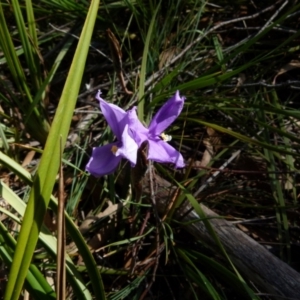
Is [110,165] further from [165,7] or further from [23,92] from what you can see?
[165,7]

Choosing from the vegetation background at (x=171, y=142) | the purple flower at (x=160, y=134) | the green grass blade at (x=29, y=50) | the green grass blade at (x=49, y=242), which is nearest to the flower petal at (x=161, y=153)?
the purple flower at (x=160, y=134)

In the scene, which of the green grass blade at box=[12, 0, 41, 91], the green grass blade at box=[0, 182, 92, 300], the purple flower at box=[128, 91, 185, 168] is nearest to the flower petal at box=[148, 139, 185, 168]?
the purple flower at box=[128, 91, 185, 168]

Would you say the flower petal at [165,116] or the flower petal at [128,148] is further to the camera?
the flower petal at [165,116]

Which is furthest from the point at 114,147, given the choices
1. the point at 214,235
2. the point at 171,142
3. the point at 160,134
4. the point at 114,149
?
the point at 171,142

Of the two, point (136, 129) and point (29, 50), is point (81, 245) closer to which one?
point (136, 129)

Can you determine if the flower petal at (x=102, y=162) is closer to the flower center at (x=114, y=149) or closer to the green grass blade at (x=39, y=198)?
the flower center at (x=114, y=149)

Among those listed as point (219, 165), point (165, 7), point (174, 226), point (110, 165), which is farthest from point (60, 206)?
point (165, 7)
